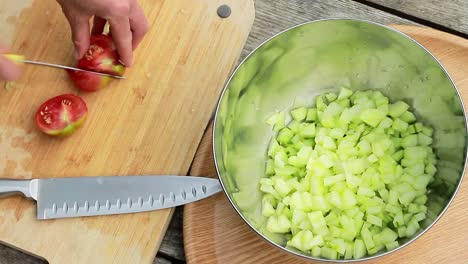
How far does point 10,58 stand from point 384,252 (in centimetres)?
83

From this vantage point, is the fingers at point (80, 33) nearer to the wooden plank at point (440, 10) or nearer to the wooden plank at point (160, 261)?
the wooden plank at point (160, 261)

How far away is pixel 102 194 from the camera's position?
1301mm

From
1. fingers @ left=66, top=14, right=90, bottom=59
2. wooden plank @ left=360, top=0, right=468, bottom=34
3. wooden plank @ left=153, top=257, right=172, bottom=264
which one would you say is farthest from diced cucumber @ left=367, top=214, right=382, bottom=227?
fingers @ left=66, top=14, right=90, bottom=59

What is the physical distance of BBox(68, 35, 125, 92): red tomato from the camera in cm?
136

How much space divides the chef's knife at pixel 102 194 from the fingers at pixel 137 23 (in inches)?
11.9

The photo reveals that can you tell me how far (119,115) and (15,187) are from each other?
259 mm

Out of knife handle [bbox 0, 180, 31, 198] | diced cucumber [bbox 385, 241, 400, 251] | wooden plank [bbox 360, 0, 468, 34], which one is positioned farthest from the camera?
wooden plank [bbox 360, 0, 468, 34]

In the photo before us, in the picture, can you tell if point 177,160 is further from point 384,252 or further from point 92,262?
point 384,252

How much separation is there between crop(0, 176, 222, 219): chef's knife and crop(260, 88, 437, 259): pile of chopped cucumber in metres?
0.18

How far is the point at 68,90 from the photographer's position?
1.40m

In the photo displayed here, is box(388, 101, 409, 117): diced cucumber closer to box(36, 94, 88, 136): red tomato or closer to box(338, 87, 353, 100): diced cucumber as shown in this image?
box(338, 87, 353, 100): diced cucumber

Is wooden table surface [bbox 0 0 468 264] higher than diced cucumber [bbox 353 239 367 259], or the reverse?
wooden table surface [bbox 0 0 468 264]

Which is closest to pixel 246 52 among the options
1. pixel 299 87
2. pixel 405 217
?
pixel 299 87

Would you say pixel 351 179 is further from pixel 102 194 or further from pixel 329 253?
pixel 102 194
